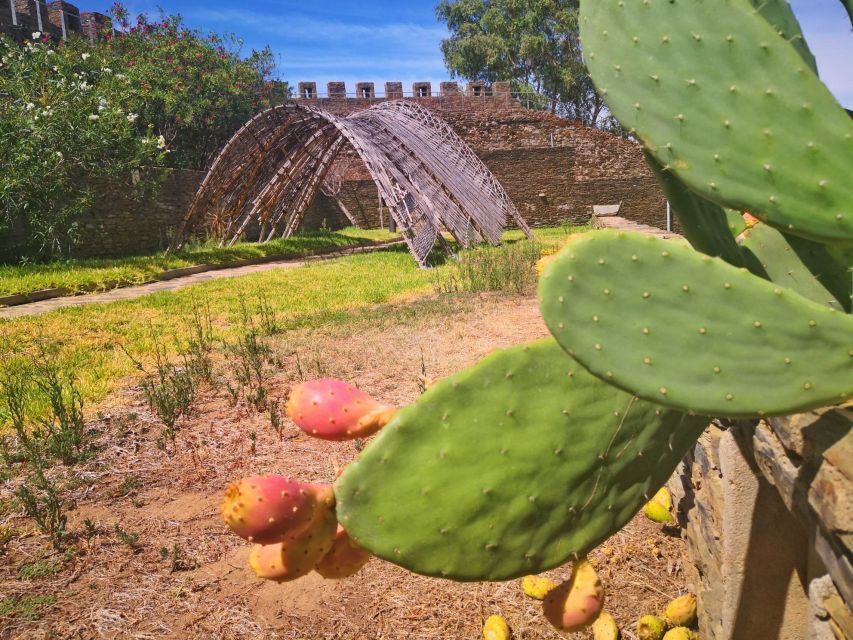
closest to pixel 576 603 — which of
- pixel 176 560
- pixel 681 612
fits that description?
pixel 681 612

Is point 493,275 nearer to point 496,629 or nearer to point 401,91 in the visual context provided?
point 496,629

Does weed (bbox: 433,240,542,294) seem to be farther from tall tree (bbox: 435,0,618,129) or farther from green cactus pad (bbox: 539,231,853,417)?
tall tree (bbox: 435,0,618,129)

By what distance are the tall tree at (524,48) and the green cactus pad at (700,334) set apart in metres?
28.6

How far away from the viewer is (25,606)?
2.07m

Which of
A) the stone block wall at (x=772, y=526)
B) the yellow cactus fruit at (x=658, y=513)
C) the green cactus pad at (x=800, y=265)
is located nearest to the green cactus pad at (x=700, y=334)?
the stone block wall at (x=772, y=526)

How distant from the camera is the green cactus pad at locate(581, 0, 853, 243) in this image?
0.99 meters

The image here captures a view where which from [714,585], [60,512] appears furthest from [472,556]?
[60,512]

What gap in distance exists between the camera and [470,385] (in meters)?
1.01

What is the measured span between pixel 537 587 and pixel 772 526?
2.44ft

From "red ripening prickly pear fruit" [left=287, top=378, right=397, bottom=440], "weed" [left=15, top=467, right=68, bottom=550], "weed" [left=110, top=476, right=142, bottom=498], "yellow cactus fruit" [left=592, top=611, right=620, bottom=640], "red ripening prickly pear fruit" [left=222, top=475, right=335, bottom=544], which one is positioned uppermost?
"red ripening prickly pear fruit" [left=287, top=378, right=397, bottom=440]

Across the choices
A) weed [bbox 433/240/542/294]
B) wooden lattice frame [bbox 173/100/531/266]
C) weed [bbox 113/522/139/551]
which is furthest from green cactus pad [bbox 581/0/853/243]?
wooden lattice frame [bbox 173/100/531/266]

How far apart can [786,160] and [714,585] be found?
4.95ft

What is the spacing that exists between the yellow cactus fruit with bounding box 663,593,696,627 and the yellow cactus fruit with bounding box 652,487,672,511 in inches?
23.5

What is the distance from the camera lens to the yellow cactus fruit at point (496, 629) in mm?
1977
